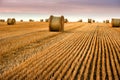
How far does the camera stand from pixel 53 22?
76.7 feet

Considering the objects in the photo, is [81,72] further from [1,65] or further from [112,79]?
[1,65]

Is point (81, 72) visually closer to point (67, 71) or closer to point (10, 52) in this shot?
point (67, 71)

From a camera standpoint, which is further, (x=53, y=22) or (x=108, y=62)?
(x=53, y=22)

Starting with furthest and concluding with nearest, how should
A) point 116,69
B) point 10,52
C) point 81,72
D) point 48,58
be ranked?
point 10,52 → point 48,58 → point 116,69 → point 81,72

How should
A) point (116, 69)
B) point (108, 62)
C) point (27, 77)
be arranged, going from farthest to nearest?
point (108, 62) < point (116, 69) < point (27, 77)

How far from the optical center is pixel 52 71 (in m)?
7.51

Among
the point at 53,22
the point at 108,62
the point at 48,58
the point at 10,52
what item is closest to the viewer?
the point at 108,62

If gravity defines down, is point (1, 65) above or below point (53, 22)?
below

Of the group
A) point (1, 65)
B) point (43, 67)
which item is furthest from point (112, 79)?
point (1, 65)

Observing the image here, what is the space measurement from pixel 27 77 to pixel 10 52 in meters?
4.46

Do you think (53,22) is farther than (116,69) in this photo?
Yes

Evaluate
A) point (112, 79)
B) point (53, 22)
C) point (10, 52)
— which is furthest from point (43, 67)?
point (53, 22)

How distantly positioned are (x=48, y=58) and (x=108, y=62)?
242 centimetres

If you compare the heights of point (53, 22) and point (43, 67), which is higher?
point (53, 22)
